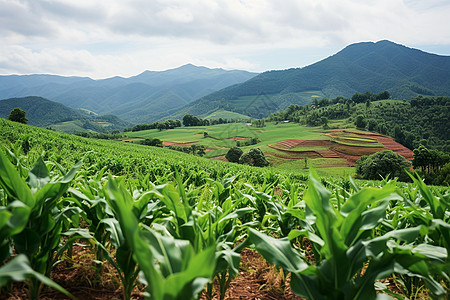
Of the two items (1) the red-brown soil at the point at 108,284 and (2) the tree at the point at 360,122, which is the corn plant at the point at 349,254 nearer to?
(1) the red-brown soil at the point at 108,284

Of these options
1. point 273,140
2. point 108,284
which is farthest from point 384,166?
point 108,284

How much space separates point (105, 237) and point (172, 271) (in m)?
1.18

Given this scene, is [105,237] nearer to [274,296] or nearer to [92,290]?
[92,290]

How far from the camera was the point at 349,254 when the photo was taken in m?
1.46

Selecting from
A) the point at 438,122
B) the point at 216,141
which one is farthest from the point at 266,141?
the point at 438,122

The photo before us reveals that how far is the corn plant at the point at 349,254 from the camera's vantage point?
1421 mm

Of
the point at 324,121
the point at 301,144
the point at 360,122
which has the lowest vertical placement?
the point at 301,144

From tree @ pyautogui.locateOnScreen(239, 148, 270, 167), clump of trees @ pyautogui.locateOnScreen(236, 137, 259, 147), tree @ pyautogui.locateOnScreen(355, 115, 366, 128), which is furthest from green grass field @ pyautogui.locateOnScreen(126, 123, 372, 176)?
tree @ pyautogui.locateOnScreen(355, 115, 366, 128)

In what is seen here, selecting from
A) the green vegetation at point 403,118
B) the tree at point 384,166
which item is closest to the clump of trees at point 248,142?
the green vegetation at point 403,118

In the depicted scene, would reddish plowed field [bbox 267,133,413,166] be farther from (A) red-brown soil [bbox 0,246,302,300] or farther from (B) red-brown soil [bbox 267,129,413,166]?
(A) red-brown soil [bbox 0,246,302,300]

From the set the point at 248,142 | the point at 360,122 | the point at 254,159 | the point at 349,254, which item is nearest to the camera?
the point at 349,254

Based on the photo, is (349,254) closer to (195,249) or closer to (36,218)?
(195,249)

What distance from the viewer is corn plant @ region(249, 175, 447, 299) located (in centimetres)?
142

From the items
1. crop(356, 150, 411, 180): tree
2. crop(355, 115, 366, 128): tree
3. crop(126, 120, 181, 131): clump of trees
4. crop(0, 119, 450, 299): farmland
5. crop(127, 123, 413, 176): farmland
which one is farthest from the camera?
crop(126, 120, 181, 131): clump of trees
